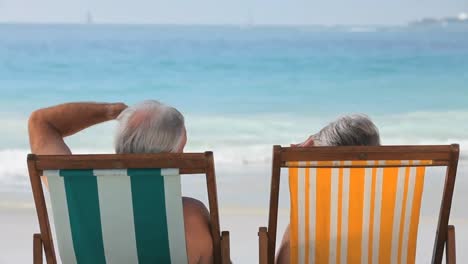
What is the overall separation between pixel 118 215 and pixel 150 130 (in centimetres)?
24

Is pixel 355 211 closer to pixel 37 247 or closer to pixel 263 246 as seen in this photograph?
pixel 263 246

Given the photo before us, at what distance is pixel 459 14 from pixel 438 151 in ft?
44.1

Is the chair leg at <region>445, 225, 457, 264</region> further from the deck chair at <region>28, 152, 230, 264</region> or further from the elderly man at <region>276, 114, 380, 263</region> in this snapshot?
the deck chair at <region>28, 152, 230, 264</region>

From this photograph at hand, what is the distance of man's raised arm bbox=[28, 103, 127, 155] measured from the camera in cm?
245

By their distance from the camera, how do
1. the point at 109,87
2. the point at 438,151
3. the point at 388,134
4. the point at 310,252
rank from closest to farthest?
the point at 438,151
the point at 310,252
the point at 388,134
the point at 109,87

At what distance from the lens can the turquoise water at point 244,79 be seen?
8.73 metres

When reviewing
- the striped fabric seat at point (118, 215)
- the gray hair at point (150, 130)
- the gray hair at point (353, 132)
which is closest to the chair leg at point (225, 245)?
the striped fabric seat at point (118, 215)

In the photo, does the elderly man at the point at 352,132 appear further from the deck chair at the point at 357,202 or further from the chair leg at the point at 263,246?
the chair leg at the point at 263,246

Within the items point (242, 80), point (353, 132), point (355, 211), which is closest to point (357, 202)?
point (355, 211)

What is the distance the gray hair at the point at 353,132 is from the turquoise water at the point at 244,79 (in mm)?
4392

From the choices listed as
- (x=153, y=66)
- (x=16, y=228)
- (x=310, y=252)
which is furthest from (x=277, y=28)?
(x=310, y=252)

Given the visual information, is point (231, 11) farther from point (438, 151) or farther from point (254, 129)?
→ point (438, 151)

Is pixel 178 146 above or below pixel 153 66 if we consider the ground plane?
below

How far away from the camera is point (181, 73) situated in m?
12.7
